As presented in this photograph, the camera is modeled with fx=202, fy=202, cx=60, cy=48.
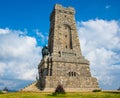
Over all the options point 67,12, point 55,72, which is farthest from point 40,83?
point 67,12

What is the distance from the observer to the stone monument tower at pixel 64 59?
191ft

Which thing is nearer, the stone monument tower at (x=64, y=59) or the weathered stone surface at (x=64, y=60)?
the weathered stone surface at (x=64, y=60)

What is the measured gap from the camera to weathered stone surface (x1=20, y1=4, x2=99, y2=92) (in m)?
57.9

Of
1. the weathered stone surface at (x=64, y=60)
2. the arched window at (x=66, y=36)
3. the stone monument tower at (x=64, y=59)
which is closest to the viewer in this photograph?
the weathered stone surface at (x=64, y=60)

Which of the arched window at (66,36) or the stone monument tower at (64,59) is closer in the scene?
the stone monument tower at (64,59)

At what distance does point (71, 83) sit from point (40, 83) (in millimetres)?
9742

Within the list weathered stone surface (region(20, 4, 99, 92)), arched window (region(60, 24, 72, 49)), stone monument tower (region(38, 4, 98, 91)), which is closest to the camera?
weathered stone surface (region(20, 4, 99, 92))

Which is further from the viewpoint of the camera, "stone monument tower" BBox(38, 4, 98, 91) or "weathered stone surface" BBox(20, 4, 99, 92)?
"stone monument tower" BBox(38, 4, 98, 91)

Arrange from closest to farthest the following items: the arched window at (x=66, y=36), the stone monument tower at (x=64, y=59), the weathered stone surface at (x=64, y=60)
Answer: the weathered stone surface at (x=64, y=60), the stone monument tower at (x=64, y=59), the arched window at (x=66, y=36)

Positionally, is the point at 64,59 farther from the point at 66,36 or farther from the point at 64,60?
the point at 66,36

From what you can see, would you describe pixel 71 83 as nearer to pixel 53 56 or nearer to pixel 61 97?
pixel 53 56

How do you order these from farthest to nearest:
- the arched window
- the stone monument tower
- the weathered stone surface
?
the arched window
the stone monument tower
the weathered stone surface

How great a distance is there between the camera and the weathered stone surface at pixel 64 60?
57.9 m


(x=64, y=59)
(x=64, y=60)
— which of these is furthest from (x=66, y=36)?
(x=64, y=60)
